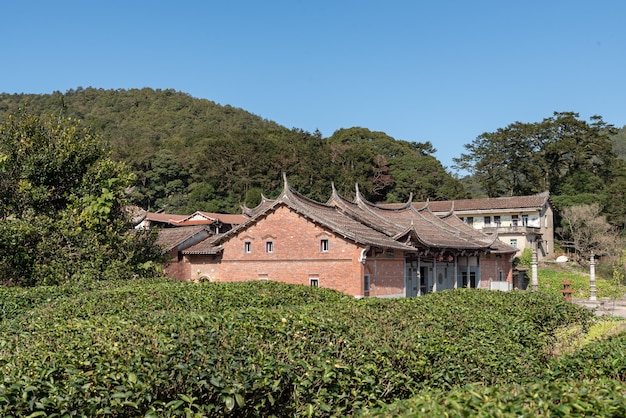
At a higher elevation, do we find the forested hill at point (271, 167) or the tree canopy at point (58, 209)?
the forested hill at point (271, 167)

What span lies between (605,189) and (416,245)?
34391 millimetres

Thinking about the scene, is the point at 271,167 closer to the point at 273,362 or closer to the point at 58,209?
the point at 58,209

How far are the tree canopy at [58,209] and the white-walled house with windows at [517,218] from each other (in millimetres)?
30349

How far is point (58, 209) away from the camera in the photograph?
18969mm

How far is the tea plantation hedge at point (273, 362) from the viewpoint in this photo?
4973 mm

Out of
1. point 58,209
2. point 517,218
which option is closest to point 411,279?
point 58,209

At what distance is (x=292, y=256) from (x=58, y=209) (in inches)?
342

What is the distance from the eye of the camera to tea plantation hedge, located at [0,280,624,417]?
16.3 ft

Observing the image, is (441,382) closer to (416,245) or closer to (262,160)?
(416,245)

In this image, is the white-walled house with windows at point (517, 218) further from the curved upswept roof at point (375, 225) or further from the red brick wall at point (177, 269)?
the red brick wall at point (177, 269)

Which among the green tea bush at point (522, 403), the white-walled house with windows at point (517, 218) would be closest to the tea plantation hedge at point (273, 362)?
the green tea bush at point (522, 403)

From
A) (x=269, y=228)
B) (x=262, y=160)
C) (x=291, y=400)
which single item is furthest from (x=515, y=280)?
(x=291, y=400)

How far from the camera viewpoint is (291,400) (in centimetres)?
597

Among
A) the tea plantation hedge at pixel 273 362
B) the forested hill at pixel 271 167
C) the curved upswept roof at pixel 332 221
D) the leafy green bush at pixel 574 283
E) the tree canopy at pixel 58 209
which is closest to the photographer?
the tea plantation hedge at pixel 273 362
